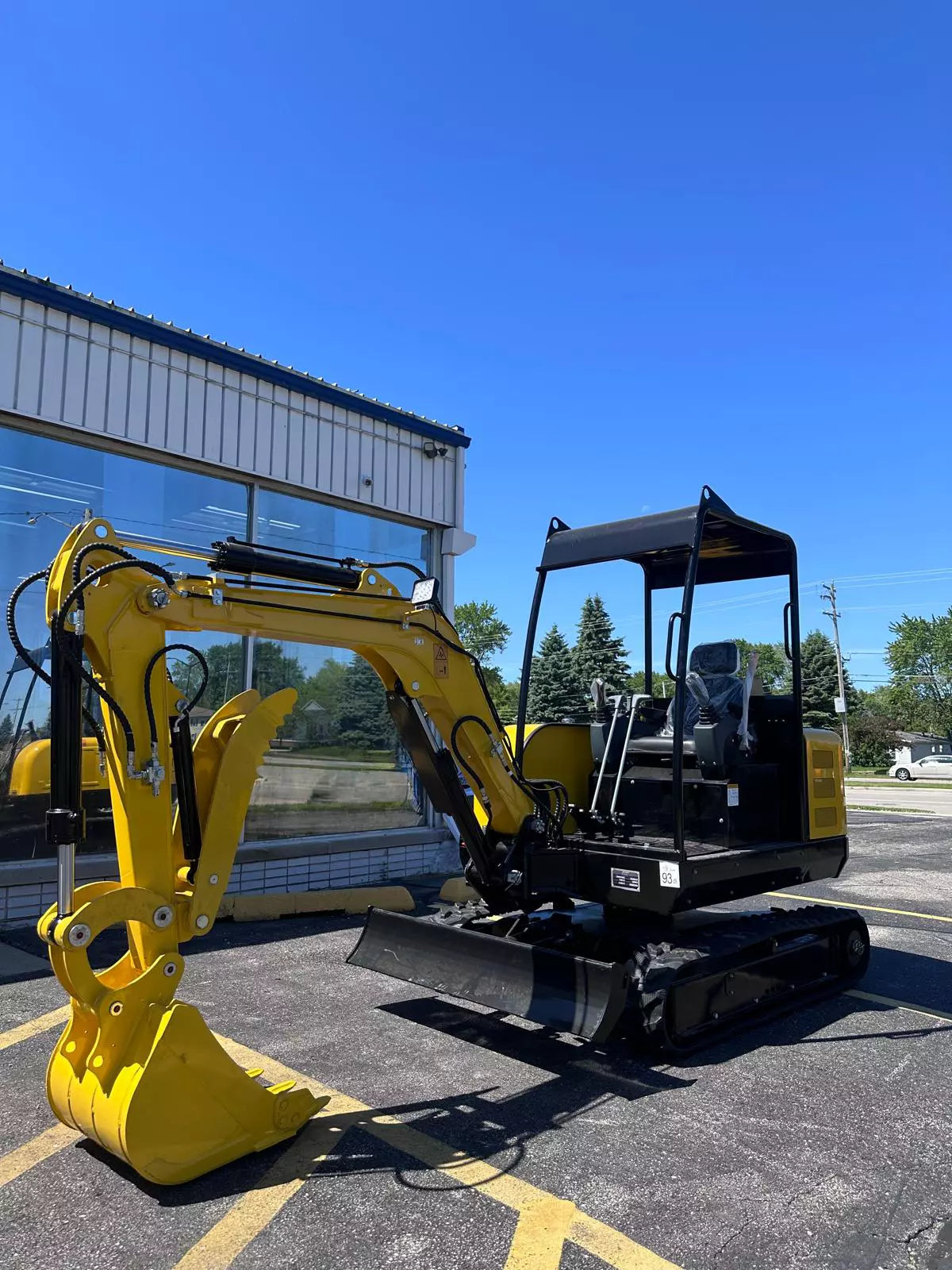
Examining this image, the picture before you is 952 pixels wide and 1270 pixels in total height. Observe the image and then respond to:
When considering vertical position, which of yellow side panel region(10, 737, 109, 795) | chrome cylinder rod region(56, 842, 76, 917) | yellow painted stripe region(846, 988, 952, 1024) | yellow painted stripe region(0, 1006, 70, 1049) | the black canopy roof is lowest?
yellow painted stripe region(846, 988, 952, 1024)

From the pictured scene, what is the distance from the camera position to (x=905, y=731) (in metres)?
66.6

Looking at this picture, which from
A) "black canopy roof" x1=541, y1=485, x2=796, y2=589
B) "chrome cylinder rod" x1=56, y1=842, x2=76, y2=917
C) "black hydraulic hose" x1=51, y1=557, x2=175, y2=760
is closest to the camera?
"chrome cylinder rod" x1=56, y1=842, x2=76, y2=917

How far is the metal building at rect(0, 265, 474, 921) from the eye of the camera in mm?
8164

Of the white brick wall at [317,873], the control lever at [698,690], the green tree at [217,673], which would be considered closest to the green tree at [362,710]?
the white brick wall at [317,873]

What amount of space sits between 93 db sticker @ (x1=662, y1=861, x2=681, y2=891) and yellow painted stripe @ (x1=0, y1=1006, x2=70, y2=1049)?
3753 mm

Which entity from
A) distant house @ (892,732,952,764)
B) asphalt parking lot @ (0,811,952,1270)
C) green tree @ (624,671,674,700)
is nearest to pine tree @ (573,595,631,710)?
green tree @ (624,671,674,700)

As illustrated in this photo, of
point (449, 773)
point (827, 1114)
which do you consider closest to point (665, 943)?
point (827, 1114)

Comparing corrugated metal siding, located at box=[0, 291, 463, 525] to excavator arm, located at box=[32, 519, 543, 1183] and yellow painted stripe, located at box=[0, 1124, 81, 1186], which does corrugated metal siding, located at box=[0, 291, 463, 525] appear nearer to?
excavator arm, located at box=[32, 519, 543, 1183]

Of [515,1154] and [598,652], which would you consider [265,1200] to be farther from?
[598,652]

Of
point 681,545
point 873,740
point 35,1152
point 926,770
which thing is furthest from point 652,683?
point 873,740

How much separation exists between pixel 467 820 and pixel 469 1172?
216 centimetres

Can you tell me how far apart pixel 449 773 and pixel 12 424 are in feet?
18.1

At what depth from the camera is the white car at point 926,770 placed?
47506mm

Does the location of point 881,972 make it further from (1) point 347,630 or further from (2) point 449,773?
(1) point 347,630
